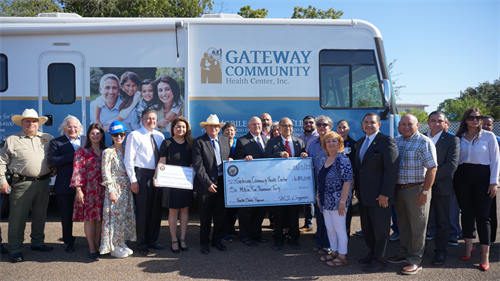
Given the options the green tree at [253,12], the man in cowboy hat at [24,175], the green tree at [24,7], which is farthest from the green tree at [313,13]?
the man in cowboy hat at [24,175]

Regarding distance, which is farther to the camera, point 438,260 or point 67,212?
point 67,212

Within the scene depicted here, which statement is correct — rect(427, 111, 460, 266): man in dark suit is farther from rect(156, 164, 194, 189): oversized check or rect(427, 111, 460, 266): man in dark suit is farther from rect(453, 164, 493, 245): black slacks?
rect(156, 164, 194, 189): oversized check

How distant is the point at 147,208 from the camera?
4.68 metres

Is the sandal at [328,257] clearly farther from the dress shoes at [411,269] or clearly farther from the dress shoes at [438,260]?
the dress shoes at [438,260]

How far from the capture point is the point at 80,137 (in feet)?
16.6

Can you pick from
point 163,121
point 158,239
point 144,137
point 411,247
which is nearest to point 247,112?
point 163,121

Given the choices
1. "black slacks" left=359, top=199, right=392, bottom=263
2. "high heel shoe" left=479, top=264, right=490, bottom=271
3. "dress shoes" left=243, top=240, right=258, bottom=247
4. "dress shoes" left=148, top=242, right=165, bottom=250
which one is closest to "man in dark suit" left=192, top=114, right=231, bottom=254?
"dress shoes" left=243, top=240, right=258, bottom=247

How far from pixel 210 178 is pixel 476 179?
11.5ft

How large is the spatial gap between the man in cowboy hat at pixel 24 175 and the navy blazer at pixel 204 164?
81.6 inches

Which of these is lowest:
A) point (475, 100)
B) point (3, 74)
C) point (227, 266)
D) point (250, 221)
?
point (227, 266)

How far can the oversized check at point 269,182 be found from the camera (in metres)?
4.80

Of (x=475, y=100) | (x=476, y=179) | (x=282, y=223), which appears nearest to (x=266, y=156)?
(x=282, y=223)

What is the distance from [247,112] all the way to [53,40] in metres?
3.73

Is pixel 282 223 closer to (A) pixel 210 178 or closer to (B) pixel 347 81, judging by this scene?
(A) pixel 210 178
